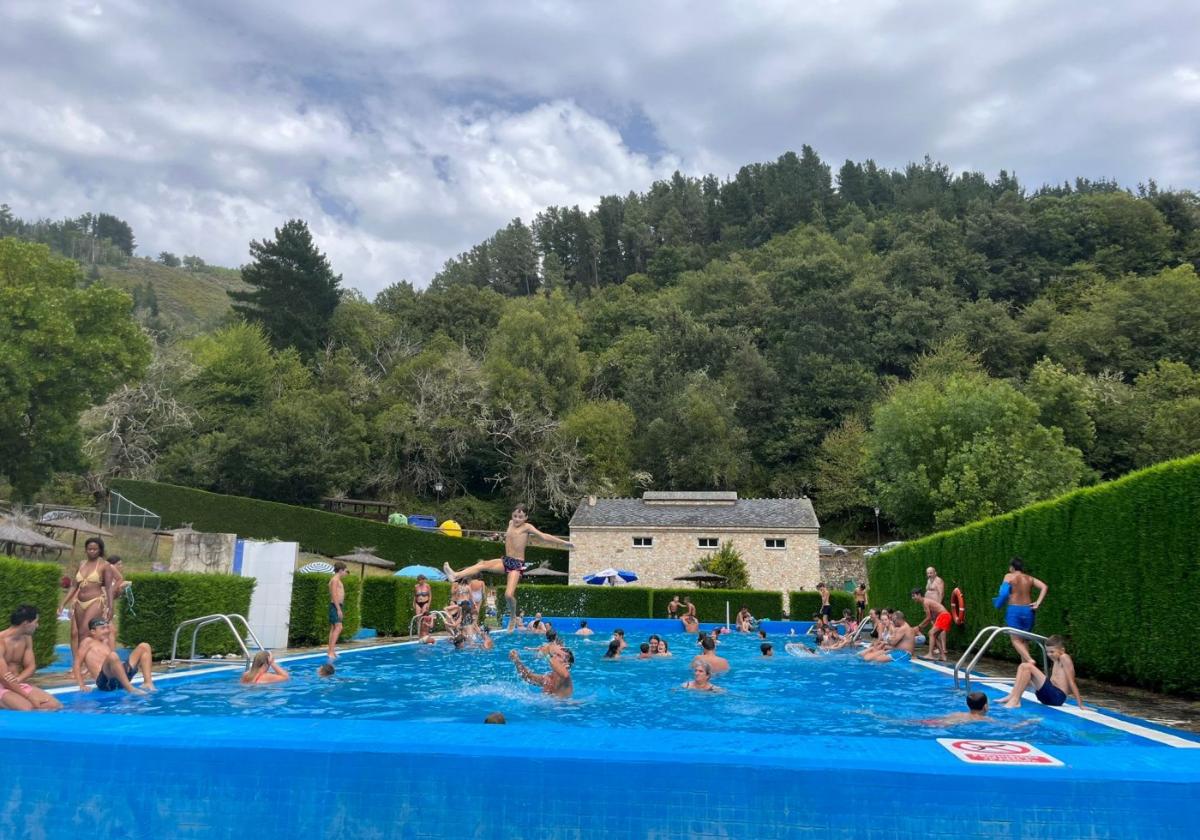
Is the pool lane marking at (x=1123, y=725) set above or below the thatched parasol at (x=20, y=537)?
below

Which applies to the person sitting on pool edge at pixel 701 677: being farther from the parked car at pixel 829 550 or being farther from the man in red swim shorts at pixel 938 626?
the parked car at pixel 829 550

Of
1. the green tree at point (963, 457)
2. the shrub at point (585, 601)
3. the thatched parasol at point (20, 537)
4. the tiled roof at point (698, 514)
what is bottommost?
the shrub at point (585, 601)

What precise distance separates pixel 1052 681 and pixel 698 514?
33.1 metres

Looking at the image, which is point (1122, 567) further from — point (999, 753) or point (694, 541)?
point (694, 541)

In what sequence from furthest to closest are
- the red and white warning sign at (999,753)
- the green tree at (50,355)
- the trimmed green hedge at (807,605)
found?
the green tree at (50,355)
the trimmed green hedge at (807,605)
the red and white warning sign at (999,753)

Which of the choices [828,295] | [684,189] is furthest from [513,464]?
[684,189]

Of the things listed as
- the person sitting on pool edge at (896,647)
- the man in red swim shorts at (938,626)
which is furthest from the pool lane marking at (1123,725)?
the person sitting on pool edge at (896,647)

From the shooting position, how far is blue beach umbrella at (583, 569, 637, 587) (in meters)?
38.3

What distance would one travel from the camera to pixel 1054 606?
13.4 m

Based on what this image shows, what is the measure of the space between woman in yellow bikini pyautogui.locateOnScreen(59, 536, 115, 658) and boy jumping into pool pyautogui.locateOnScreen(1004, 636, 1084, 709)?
427 inches

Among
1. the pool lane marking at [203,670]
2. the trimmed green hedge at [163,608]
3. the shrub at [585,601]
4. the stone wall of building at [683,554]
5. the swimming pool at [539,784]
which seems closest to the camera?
the swimming pool at [539,784]

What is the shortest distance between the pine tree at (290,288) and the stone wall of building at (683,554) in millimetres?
34833

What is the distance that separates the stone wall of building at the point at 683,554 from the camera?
40.1 meters

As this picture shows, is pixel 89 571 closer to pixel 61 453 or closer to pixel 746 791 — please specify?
pixel 746 791
